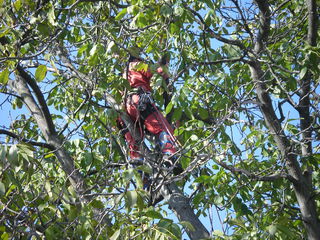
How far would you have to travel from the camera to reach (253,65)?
220 inches

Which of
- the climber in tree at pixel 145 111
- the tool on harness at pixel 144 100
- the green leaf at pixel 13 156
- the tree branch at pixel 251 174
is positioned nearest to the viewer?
the green leaf at pixel 13 156

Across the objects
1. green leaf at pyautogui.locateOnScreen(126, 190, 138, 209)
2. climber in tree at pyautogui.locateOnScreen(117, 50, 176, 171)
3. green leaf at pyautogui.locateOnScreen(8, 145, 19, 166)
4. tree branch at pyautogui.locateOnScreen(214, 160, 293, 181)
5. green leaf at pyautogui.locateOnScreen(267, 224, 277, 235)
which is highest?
climber in tree at pyautogui.locateOnScreen(117, 50, 176, 171)

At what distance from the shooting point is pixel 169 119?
6059 millimetres

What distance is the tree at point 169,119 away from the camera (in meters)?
4.00

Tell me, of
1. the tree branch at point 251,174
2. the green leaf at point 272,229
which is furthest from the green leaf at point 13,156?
the tree branch at point 251,174

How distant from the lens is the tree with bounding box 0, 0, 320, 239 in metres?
4.00

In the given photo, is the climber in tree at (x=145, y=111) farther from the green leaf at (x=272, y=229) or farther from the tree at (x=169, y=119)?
the green leaf at (x=272, y=229)

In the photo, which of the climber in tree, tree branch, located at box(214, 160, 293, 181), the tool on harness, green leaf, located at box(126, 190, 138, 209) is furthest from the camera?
the tool on harness

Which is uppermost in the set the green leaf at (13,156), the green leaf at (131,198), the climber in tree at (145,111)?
the climber in tree at (145,111)

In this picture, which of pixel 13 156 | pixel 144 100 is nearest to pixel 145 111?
pixel 144 100

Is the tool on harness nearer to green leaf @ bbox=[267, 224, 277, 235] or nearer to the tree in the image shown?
the tree

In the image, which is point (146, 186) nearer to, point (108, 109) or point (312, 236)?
point (108, 109)

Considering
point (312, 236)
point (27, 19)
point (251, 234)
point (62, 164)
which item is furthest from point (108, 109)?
point (312, 236)

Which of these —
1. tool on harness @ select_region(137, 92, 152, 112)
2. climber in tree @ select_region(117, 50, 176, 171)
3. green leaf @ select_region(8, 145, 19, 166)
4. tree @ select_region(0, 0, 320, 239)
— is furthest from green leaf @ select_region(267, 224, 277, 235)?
tool on harness @ select_region(137, 92, 152, 112)
